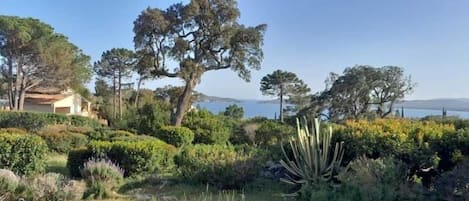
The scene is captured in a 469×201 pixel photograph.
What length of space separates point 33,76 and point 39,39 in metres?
3.13

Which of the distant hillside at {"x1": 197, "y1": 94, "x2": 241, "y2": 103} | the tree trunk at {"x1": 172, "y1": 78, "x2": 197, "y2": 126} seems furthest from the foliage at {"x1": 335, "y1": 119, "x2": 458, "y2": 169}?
the distant hillside at {"x1": 197, "y1": 94, "x2": 241, "y2": 103}

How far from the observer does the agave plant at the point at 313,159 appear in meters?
7.25

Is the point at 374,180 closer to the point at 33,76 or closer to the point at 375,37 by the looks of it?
the point at 375,37

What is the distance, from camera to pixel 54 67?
3031 cm

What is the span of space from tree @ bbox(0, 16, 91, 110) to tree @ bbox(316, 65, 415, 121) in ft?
62.2

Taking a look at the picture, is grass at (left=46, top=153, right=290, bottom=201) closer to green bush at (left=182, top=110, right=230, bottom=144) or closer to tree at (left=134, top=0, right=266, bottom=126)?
green bush at (left=182, top=110, right=230, bottom=144)

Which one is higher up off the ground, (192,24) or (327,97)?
(192,24)

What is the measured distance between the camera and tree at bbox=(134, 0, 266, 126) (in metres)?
20.2

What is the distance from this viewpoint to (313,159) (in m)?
7.30

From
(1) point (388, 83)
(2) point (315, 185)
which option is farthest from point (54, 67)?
(2) point (315, 185)

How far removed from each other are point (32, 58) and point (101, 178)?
25850 millimetres

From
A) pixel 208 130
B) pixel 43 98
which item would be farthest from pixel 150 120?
pixel 43 98

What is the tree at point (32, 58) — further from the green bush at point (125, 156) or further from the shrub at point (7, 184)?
the shrub at point (7, 184)

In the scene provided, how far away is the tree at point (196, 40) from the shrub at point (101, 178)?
12.4m
